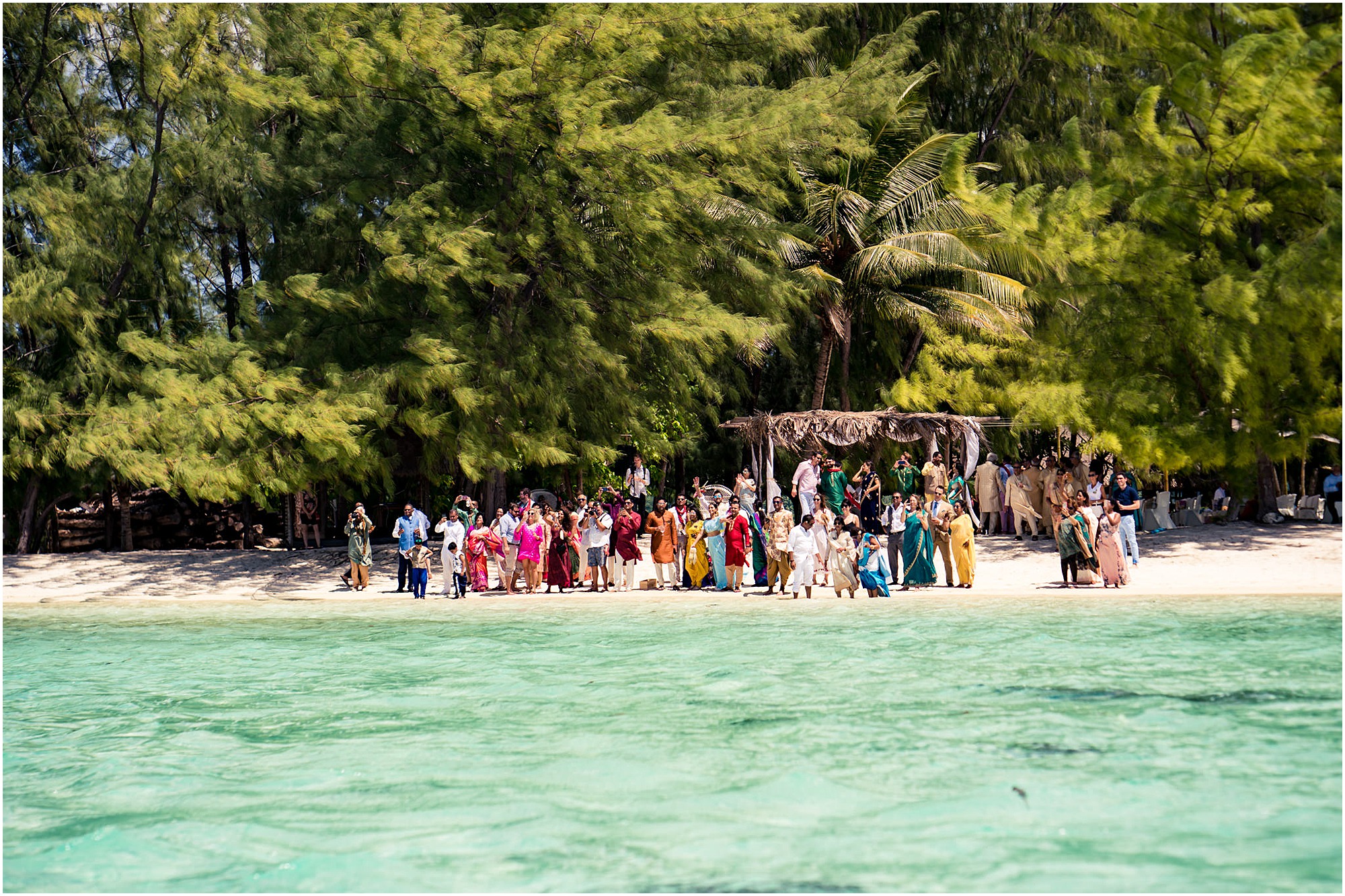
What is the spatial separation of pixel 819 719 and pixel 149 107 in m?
20.9

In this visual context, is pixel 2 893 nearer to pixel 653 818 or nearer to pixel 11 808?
pixel 11 808

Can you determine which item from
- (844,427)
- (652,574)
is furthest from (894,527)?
(844,427)

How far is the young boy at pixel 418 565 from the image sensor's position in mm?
20047

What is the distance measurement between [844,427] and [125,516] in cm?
1580

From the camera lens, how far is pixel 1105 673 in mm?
11547

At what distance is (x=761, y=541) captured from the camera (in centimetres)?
1969

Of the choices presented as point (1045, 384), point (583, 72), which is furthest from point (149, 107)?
point (1045, 384)

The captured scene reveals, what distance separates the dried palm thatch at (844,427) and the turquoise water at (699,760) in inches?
417

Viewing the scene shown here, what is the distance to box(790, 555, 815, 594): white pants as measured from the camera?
1828 centimetres

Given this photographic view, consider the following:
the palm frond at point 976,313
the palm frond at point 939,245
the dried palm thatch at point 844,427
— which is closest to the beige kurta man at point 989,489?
the dried palm thatch at point 844,427

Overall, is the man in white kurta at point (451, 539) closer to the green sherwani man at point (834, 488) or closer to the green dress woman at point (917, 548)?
the green sherwani man at point (834, 488)

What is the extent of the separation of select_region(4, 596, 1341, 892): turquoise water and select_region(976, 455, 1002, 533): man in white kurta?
32.8 feet

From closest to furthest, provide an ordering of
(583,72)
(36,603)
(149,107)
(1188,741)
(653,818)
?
(653,818) < (1188,741) < (36,603) < (583,72) < (149,107)

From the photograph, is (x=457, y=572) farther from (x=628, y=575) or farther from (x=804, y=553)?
(x=804, y=553)
